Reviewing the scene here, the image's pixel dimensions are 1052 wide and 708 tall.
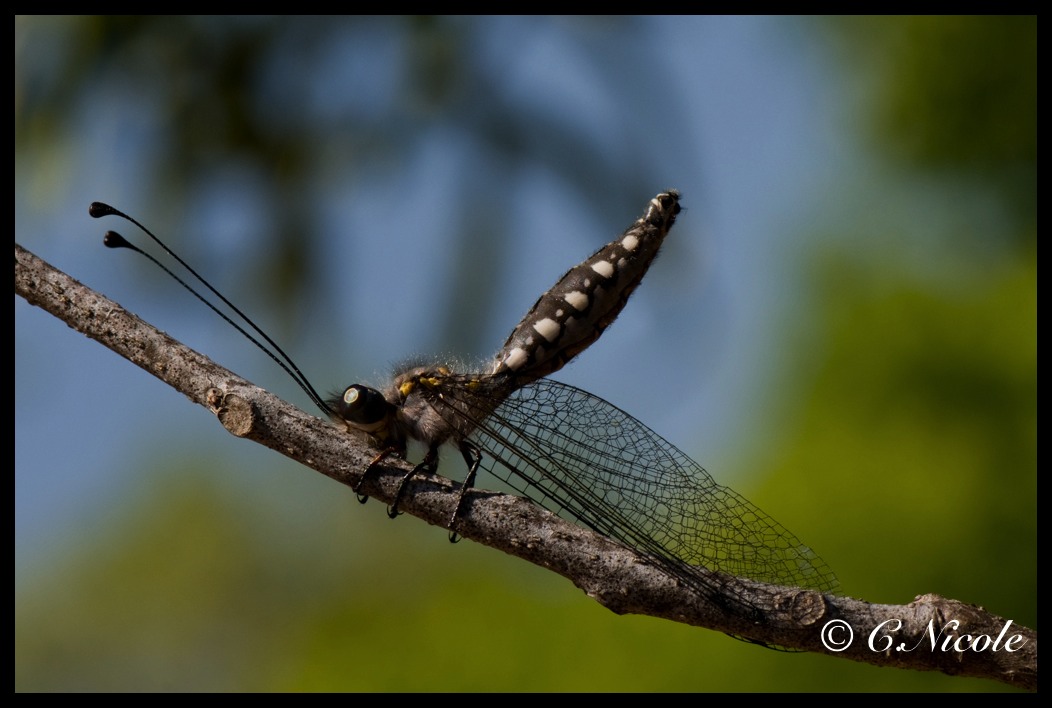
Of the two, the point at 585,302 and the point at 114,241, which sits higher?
the point at 585,302

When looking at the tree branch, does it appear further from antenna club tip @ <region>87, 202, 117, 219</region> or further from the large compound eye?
the large compound eye

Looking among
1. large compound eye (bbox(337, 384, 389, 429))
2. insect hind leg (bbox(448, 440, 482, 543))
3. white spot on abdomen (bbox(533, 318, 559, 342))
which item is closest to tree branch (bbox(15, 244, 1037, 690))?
insect hind leg (bbox(448, 440, 482, 543))

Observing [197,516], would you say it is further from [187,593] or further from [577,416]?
[577,416]

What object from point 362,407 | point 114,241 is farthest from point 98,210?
point 362,407

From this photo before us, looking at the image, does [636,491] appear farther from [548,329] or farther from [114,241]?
[114,241]

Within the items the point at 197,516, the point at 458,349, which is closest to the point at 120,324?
the point at 458,349

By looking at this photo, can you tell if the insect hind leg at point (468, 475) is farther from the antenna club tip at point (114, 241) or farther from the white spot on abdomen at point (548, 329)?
the antenna club tip at point (114, 241)
